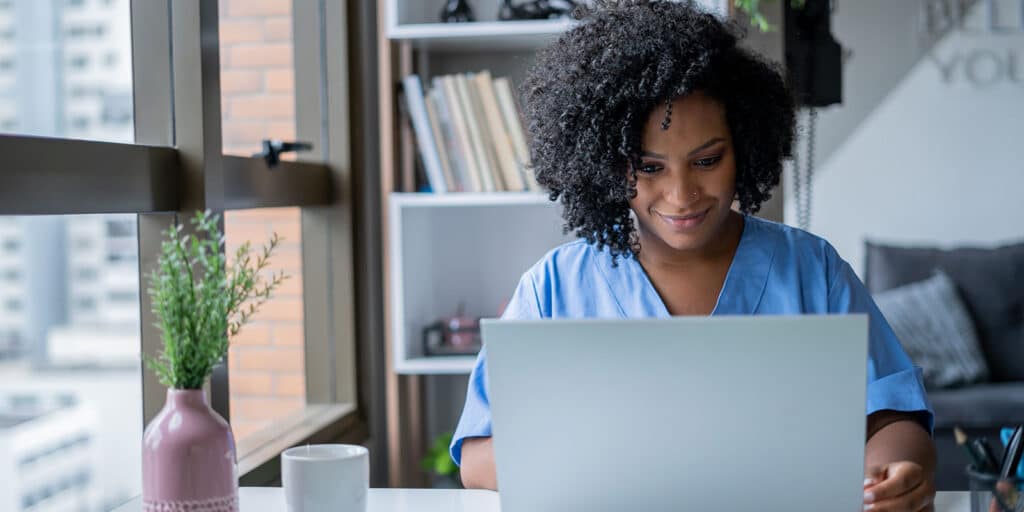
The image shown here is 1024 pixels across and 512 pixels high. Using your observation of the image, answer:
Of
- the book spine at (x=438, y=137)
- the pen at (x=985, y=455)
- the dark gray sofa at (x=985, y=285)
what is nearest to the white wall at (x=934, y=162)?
the dark gray sofa at (x=985, y=285)

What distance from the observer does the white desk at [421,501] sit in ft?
4.02

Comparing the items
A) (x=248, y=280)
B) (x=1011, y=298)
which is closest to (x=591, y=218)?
(x=248, y=280)

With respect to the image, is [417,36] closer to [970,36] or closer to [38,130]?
[38,130]

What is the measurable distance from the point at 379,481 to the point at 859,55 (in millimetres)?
2672

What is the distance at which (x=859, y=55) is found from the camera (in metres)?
4.16

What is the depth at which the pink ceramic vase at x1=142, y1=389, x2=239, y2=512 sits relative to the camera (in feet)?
3.13

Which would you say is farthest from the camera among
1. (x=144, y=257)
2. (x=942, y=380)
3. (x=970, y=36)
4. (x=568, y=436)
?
(x=970, y=36)

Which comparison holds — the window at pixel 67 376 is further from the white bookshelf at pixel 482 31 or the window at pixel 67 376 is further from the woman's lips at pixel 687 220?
the white bookshelf at pixel 482 31

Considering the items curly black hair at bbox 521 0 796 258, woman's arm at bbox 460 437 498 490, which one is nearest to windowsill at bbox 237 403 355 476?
woman's arm at bbox 460 437 498 490

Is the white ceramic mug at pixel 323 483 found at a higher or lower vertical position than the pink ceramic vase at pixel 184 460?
lower

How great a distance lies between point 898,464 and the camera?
3.62 ft

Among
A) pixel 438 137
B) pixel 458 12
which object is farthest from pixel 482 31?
pixel 438 137

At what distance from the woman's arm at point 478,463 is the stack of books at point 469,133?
1128 millimetres

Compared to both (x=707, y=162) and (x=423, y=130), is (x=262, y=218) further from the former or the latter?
(x=707, y=162)
